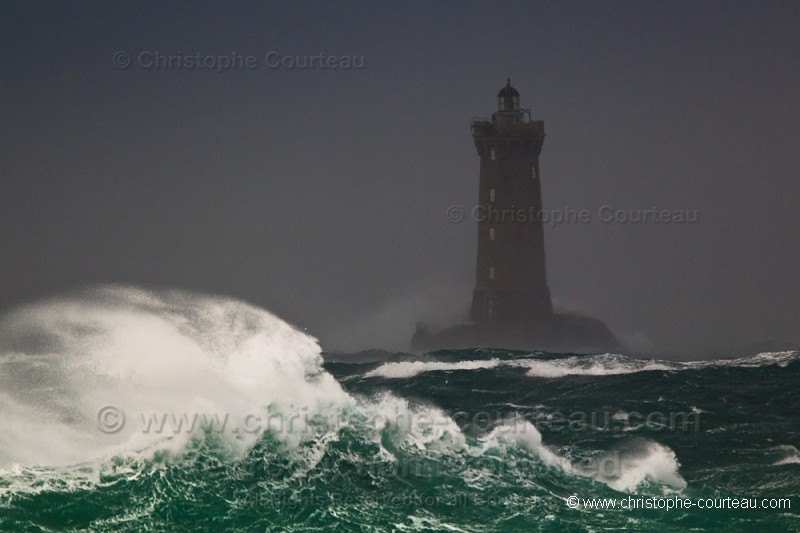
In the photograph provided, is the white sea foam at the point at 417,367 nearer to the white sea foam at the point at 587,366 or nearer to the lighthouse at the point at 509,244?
the white sea foam at the point at 587,366

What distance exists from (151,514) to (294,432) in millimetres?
4245

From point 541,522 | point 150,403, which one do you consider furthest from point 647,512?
point 150,403

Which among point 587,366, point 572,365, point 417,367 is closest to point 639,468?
point 587,366

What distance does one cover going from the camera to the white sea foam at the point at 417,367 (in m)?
39.3

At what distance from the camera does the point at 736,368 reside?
37.0 metres

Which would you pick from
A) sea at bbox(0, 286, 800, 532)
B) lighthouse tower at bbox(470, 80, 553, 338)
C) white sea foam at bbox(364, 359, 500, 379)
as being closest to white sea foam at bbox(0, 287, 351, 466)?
sea at bbox(0, 286, 800, 532)

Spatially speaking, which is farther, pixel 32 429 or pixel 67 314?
pixel 67 314

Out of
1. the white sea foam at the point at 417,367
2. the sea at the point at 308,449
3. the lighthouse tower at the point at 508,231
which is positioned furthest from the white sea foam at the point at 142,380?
the lighthouse tower at the point at 508,231

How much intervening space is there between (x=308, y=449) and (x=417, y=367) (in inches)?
784

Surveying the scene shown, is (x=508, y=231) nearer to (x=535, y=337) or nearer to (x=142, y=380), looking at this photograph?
(x=535, y=337)

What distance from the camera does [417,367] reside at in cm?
4134

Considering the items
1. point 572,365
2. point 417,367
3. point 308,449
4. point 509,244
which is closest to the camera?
point 308,449

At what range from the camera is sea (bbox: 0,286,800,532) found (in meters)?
18.9

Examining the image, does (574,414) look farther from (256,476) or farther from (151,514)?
(151,514)
